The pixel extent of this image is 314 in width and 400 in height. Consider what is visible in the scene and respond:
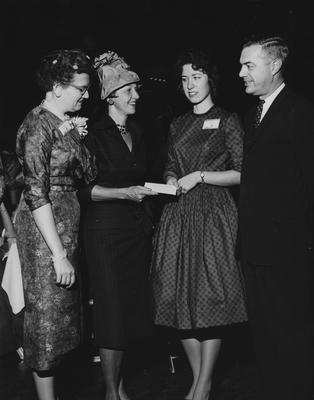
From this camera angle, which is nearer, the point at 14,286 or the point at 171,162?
the point at 171,162

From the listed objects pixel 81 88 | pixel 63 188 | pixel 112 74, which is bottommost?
pixel 63 188

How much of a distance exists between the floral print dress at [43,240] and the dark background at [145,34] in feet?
7.53

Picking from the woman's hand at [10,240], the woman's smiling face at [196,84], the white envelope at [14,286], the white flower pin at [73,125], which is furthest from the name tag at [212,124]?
the woman's hand at [10,240]

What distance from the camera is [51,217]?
96.0 inches

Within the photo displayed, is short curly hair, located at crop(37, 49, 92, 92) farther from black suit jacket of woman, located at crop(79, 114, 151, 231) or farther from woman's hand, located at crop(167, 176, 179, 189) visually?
woman's hand, located at crop(167, 176, 179, 189)

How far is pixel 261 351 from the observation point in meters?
2.72

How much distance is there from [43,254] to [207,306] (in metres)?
0.95

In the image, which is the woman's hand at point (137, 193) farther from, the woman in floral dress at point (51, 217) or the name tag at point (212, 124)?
the name tag at point (212, 124)

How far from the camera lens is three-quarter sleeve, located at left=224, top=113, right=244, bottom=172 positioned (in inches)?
119

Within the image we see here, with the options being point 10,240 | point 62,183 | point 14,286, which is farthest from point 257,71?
point 10,240

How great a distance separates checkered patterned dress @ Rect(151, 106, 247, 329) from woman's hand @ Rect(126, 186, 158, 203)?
0.27 metres

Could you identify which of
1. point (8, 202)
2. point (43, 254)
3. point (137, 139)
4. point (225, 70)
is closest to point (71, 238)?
point (43, 254)

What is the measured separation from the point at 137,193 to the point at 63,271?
24.5 inches

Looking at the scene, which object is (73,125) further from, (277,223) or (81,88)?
(277,223)
